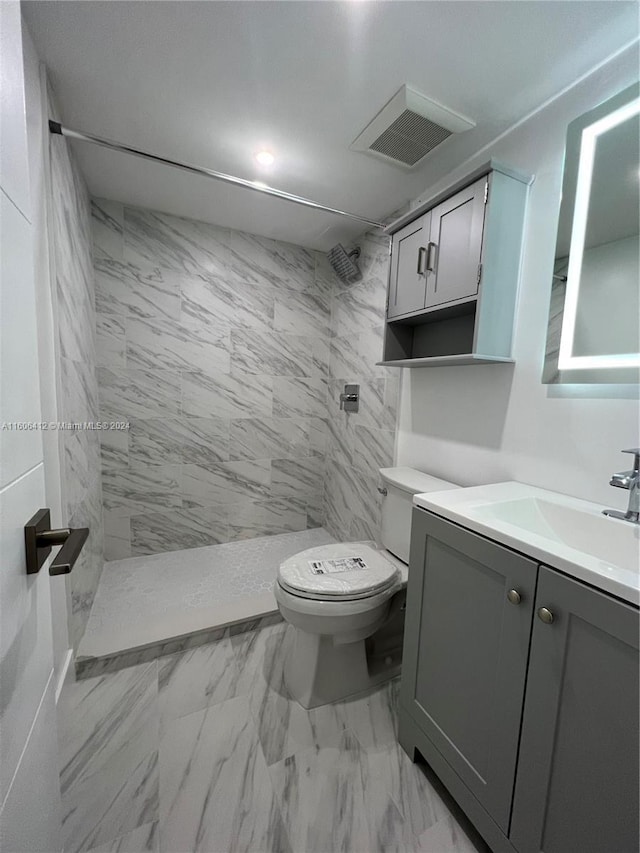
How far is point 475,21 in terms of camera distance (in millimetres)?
983

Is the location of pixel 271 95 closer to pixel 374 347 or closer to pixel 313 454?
pixel 374 347

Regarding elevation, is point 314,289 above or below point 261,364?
above

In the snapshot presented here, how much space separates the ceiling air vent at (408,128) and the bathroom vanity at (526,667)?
141 cm

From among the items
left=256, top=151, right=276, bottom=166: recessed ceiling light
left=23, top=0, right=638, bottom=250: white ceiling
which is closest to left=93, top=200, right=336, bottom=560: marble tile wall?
left=23, top=0, right=638, bottom=250: white ceiling

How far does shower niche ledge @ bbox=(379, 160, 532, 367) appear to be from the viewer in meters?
1.25

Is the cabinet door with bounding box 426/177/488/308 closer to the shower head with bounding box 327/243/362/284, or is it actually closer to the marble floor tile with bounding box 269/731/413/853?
the shower head with bounding box 327/243/362/284

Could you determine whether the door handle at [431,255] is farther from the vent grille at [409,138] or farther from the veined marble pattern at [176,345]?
the veined marble pattern at [176,345]

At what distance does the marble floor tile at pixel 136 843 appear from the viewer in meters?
0.91

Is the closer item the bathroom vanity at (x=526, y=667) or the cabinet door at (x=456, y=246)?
the bathroom vanity at (x=526, y=667)

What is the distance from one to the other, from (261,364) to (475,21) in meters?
1.91

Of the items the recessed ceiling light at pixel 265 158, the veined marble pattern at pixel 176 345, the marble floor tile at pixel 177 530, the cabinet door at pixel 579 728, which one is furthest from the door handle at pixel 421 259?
the marble floor tile at pixel 177 530

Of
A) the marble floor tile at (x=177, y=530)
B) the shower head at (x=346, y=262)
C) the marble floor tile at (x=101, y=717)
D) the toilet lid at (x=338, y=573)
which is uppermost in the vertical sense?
the shower head at (x=346, y=262)

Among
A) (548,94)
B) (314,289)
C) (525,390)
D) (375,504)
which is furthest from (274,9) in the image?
(375,504)

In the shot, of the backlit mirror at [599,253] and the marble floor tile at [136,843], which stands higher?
the backlit mirror at [599,253]
